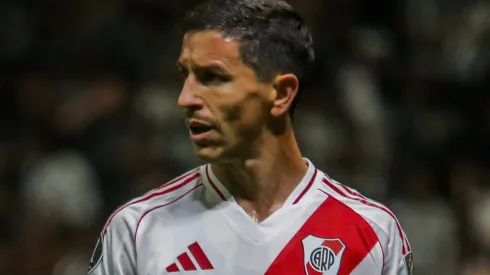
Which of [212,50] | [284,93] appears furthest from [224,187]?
[212,50]

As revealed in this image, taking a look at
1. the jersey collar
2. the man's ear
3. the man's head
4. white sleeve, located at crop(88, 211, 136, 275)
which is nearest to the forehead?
the man's head

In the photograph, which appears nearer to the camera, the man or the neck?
the man

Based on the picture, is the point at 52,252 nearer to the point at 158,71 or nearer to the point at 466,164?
the point at 158,71

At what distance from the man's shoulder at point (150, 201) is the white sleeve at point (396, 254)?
0.60 metres

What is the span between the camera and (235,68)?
10.7 feet

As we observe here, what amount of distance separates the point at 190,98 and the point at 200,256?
1.57 ft

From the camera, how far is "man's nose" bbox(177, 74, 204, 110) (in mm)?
3221

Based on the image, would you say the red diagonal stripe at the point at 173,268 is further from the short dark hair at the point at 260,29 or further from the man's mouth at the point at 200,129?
the short dark hair at the point at 260,29

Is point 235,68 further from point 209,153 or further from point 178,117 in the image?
point 178,117

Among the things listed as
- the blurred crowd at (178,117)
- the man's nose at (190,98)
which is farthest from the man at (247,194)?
the blurred crowd at (178,117)

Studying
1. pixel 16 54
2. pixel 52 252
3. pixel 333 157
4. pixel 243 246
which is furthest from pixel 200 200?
pixel 16 54

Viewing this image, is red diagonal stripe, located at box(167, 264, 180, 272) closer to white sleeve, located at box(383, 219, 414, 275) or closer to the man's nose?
the man's nose

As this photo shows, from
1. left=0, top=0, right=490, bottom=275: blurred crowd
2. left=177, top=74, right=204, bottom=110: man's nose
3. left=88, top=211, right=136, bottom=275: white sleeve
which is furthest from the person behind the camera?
left=0, top=0, right=490, bottom=275: blurred crowd

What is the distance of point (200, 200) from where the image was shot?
3.49 meters
